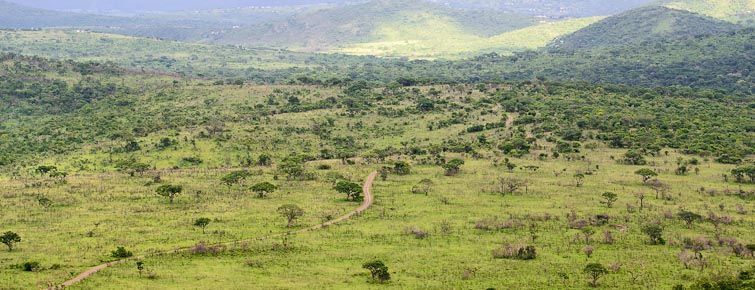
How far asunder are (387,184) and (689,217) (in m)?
34.5

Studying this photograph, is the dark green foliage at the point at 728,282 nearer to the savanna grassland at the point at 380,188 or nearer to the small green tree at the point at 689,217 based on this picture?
the savanna grassland at the point at 380,188

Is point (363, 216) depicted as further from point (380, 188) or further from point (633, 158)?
point (633, 158)

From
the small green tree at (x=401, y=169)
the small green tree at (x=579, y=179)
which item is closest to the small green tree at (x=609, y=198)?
the small green tree at (x=579, y=179)

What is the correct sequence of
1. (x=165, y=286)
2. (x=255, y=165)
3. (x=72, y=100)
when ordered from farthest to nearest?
(x=72, y=100) → (x=255, y=165) → (x=165, y=286)

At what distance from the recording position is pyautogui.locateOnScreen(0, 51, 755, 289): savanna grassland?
6125cm

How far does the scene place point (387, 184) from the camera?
96.1m

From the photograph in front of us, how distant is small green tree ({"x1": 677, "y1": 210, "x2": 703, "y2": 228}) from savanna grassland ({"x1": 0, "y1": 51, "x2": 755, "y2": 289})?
0.39 meters

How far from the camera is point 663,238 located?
232 feet

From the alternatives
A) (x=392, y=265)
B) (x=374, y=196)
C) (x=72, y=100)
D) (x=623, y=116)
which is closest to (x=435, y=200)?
(x=374, y=196)

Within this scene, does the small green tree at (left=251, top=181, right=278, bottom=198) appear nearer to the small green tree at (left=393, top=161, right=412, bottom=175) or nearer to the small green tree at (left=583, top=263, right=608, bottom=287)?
the small green tree at (left=393, top=161, right=412, bottom=175)

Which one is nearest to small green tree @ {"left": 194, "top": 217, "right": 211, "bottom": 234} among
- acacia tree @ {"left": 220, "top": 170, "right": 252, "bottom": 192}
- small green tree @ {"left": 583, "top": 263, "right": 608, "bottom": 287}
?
acacia tree @ {"left": 220, "top": 170, "right": 252, "bottom": 192}

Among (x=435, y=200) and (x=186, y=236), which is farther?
(x=435, y=200)

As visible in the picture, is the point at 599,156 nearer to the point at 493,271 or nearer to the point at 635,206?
the point at 635,206

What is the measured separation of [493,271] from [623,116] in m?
83.3
